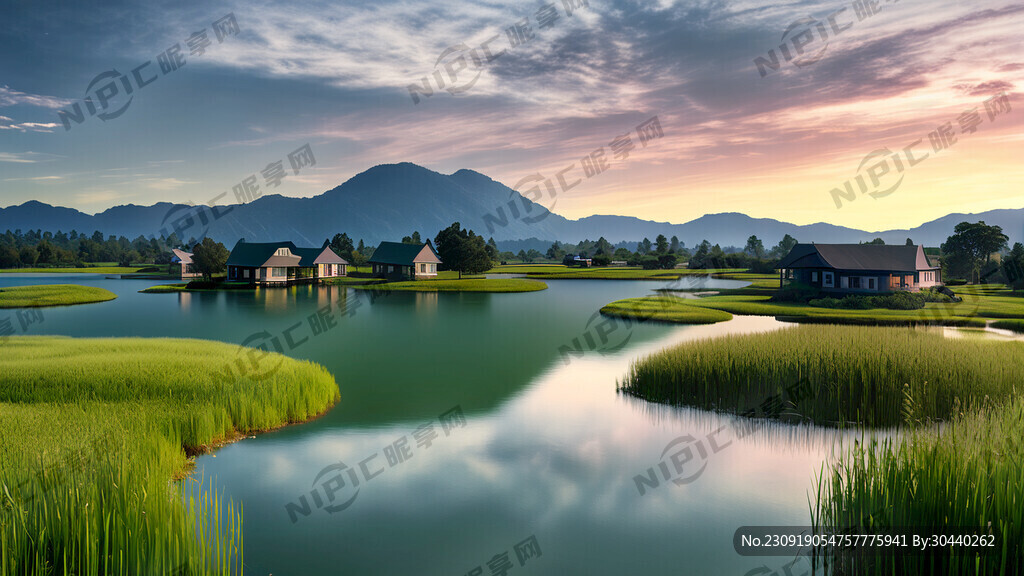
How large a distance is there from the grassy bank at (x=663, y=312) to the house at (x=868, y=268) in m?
17.8

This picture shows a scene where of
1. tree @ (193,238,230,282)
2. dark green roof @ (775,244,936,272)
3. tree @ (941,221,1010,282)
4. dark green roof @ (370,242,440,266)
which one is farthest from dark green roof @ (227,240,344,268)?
tree @ (941,221,1010,282)

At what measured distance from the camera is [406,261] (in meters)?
95.8

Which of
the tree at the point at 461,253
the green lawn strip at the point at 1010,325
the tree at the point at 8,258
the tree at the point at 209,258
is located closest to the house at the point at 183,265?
the tree at the point at 209,258

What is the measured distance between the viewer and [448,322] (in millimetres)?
43375

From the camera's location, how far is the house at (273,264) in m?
86.6

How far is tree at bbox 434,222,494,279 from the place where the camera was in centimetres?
9544

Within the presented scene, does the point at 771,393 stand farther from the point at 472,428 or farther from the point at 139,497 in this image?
the point at 139,497

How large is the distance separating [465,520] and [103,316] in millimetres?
47506

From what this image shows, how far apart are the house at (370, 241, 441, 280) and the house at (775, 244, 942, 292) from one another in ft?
194

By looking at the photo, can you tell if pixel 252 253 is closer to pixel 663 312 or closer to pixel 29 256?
pixel 663 312

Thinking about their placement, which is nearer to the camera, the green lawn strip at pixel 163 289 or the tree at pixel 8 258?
the green lawn strip at pixel 163 289

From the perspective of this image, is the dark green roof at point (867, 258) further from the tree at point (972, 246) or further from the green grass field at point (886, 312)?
the tree at point (972, 246)

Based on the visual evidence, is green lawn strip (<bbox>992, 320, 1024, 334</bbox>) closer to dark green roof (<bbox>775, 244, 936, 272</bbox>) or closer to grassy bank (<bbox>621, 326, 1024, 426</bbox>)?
dark green roof (<bbox>775, 244, 936, 272</bbox>)

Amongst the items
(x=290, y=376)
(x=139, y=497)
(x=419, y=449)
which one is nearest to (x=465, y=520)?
(x=419, y=449)
